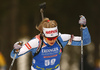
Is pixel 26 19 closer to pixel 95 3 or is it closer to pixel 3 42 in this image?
pixel 3 42

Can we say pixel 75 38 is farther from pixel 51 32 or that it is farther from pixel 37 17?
pixel 37 17

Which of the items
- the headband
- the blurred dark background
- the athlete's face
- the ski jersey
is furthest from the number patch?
the blurred dark background

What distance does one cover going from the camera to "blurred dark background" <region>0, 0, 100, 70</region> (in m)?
8.02

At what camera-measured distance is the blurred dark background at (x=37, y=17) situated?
8023mm

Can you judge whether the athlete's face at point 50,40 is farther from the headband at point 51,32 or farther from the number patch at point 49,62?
the number patch at point 49,62

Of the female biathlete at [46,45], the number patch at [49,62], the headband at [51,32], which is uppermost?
the headband at [51,32]

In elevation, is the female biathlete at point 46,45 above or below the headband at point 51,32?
below

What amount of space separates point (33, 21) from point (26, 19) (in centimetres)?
27

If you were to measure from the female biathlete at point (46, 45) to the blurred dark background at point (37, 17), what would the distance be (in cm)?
332

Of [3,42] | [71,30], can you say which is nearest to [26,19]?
[3,42]

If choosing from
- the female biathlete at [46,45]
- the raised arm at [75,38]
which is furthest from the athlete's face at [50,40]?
the raised arm at [75,38]

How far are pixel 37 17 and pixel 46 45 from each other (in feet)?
13.0

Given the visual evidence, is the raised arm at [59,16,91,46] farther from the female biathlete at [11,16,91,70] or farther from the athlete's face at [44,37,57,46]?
the athlete's face at [44,37,57,46]

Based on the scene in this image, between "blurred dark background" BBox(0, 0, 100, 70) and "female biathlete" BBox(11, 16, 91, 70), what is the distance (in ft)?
10.9
